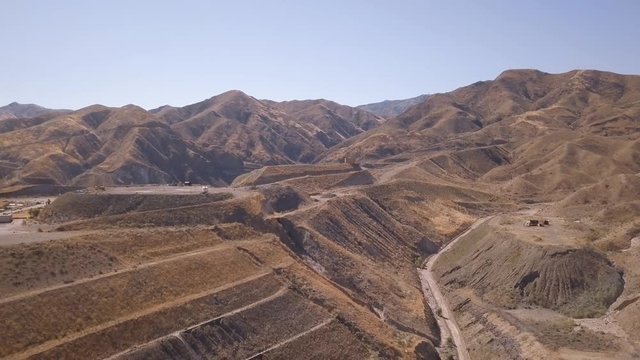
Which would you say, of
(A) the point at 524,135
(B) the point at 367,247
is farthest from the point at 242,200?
(A) the point at 524,135

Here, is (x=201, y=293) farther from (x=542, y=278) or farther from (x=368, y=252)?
(x=542, y=278)

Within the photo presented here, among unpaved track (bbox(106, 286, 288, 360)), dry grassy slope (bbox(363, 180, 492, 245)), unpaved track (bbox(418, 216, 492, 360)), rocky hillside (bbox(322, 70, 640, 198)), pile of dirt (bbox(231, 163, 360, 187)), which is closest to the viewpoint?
unpaved track (bbox(106, 286, 288, 360))

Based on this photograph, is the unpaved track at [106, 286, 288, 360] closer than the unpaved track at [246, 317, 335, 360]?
Yes

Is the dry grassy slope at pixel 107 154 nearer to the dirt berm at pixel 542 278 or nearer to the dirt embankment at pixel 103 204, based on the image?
the dirt embankment at pixel 103 204

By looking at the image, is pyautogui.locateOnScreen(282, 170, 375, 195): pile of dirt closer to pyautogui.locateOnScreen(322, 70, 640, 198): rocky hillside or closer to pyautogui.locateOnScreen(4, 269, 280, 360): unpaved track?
pyautogui.locateOnScreen(322, 70, 640, 198): rocky hillside

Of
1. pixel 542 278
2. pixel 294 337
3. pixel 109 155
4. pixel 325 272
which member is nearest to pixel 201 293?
pixel 294 337

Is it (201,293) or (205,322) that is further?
(201,293)

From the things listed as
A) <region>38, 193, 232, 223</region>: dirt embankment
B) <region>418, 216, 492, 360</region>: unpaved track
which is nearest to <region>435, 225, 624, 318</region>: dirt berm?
<region>418, 216, 492, 360</region>: unpaved track
